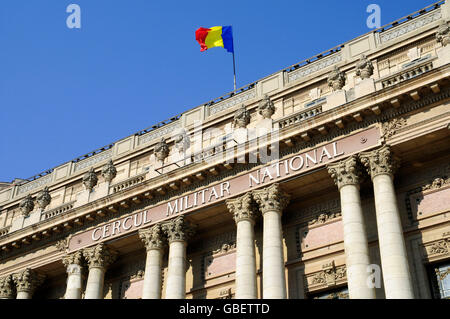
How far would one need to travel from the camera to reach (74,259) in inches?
1307

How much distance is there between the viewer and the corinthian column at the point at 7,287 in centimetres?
3556

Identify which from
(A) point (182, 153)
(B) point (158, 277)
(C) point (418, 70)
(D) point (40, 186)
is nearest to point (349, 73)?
(C) point (418, 70)

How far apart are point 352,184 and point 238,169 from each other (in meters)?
5.71

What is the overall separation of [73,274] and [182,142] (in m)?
8.47

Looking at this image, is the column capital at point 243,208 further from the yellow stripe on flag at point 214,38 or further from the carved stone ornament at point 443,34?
the yellow stripe on flag at point 214,38

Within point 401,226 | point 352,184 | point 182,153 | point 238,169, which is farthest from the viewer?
point 182,153

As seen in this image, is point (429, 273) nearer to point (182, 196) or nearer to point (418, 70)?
point (418, 70)

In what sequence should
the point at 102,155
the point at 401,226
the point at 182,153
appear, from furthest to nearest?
the point at 102,155 → the point at 182,153 → the point at 401,226

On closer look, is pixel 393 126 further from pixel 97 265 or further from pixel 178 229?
pixel 97 265

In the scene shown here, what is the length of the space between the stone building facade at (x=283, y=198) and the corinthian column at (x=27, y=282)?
2.9 inches

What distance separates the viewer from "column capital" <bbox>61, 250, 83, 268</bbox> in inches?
1302

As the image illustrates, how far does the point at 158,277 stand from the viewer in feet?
98.4

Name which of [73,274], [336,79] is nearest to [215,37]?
[336,79]

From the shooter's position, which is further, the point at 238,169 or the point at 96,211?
the point at 96,211
